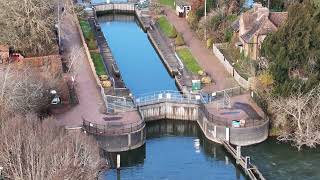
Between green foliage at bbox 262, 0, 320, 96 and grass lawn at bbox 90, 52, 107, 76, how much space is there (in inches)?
872

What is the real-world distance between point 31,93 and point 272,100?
24679 millimetres

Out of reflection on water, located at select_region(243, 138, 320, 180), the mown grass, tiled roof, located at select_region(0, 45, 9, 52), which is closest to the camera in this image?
reflection on water, located at select_region(243, 138, 320, 180)

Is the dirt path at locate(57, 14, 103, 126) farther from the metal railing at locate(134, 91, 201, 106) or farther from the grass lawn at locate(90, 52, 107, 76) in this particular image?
the metal railing at locate(134, 91, 201, 106)

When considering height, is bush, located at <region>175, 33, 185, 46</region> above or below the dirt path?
above

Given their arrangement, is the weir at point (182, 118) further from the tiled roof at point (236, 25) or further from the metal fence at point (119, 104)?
the tiled roof at point (236, 25)

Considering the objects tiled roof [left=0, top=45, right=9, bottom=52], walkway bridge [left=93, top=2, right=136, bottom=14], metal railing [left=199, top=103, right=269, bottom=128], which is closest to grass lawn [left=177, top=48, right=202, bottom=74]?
metal railing [left=199, top=103, right=269, bottom=128]

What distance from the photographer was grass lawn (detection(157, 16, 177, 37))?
107 metres

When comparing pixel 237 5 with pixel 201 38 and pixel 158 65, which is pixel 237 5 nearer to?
pixel 201 38

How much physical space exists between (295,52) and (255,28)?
15796 mm

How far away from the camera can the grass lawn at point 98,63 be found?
89438 mm

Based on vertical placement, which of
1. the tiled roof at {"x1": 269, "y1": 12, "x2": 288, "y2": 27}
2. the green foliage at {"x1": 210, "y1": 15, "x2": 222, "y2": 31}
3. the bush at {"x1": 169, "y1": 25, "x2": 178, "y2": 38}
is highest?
the tiled roof at {"x1": 269, "y1": 12, "x2": 288, "y2": 27}

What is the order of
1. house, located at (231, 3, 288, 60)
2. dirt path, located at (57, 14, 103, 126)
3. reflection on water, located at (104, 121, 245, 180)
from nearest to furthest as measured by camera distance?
1. reflection on water, located at (104, 121, 245, 180)
2. dirt path, located at (57, 14, 103, 126)
3. house, located at (231, 3, 288, 60)

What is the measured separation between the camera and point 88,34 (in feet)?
340

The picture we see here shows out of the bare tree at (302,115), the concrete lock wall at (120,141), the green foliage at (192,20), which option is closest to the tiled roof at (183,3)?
the green foliage at (192,20)
